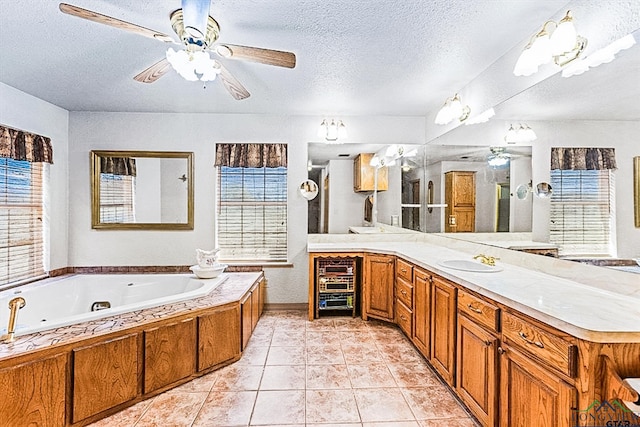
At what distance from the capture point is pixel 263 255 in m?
4.13

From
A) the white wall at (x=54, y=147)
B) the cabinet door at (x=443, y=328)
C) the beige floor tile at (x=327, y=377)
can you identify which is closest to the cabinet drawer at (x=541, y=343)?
the cabinet door at (x=443, y=328)

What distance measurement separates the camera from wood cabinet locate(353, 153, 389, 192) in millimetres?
4172

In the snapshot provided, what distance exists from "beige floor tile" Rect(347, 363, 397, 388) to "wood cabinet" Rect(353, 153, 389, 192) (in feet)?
7.07

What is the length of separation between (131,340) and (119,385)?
275 mm

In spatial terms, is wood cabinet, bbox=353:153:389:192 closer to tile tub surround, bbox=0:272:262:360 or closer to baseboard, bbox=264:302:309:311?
baseboard, bbox=264:302:309:311

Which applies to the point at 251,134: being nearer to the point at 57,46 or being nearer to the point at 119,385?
the point at 57,46

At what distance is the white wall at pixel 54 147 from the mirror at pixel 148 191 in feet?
1.18

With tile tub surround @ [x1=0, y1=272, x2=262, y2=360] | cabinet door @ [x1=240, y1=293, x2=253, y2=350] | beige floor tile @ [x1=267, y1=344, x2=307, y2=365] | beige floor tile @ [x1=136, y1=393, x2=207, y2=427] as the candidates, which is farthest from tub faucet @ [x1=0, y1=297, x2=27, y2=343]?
beige floor tile @ [x1=267, y1=344, x2=307, y2=365]

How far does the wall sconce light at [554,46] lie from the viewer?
1.73m

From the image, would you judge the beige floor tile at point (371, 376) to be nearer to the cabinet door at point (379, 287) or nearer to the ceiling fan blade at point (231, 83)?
the cabinet door at point (379, 287)

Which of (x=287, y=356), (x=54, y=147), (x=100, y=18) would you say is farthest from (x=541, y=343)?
(x=54, y=147)

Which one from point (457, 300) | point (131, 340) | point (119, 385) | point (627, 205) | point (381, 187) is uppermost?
point (381, 187)

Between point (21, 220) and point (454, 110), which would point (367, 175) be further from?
point (21, 220)

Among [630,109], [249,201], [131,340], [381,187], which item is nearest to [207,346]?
[131,340]
